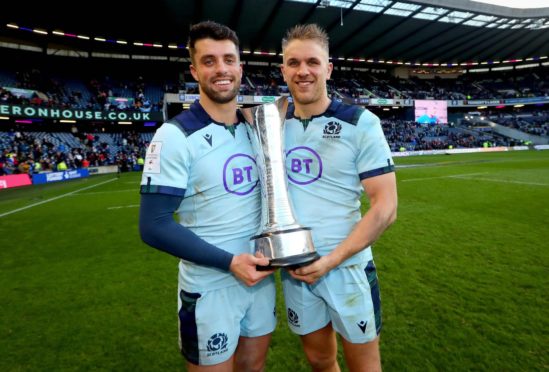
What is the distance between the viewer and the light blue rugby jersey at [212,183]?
1.61 meters

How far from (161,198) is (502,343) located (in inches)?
116

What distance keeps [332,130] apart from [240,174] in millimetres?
577

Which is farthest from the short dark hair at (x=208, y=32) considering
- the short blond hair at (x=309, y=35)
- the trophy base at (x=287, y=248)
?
the trophy base at (x=287, y=248)

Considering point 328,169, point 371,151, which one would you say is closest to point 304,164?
point 328,169

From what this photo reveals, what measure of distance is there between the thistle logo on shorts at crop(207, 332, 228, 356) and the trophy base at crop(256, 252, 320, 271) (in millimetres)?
557

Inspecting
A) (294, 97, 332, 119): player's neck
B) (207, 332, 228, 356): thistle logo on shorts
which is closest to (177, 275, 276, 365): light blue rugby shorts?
(207, 332, 228, 356): thistle logo on shorts

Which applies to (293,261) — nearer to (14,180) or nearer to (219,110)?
(219,110)

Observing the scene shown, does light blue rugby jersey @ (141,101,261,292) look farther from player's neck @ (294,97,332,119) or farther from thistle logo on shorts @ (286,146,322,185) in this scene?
player's neck @ (294,97,332,119)

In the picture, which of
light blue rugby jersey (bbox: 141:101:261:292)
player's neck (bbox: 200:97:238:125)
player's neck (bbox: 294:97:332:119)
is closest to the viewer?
light blue rugby jersey (bbox: 141:101:261:292)

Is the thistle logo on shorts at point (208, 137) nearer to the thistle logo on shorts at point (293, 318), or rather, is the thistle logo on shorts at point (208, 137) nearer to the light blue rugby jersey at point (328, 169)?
the light blue rugby jersey at point (328, 169)

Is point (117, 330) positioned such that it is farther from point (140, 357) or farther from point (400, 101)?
point (400, 101)

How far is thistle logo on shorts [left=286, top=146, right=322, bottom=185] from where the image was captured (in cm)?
180

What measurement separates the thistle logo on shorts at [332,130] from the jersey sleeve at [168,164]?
76 centimetres

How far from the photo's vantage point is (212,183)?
5.35ft
